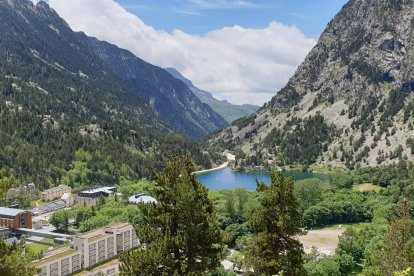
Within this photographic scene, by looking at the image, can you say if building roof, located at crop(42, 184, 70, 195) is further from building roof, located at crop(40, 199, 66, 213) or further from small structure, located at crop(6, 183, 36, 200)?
building roof, located at crop(40, 199, 66, 213)

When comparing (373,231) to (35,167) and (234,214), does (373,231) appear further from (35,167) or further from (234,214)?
(35,167)

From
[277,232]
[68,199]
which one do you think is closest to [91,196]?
[68,199]

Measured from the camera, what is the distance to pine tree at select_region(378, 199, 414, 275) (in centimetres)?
3253

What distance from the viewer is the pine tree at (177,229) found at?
26.7 meters

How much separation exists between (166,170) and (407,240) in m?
18.2

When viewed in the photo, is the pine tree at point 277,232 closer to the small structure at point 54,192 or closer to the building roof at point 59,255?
the building roof at point 59,255

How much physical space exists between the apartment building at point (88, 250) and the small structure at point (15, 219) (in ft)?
94.8

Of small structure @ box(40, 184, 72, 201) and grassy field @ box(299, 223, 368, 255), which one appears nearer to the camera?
grassy field @ box(299, 223, 368, 255)

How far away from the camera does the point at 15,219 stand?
377 ft

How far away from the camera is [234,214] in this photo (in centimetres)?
12112

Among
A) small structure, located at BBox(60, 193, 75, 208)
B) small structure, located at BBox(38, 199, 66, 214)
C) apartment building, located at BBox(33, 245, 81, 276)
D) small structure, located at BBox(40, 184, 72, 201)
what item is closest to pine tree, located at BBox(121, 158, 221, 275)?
apartment building, located at BBox(33, 245, 81, 276)

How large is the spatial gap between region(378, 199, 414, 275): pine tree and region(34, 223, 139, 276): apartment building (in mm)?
51240

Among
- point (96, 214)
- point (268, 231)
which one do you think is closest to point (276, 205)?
point (268, 231)

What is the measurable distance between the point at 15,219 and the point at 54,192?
1694 inches
